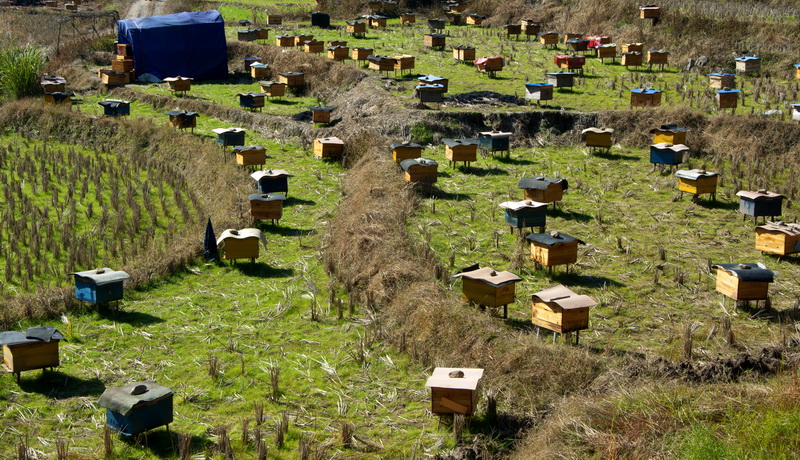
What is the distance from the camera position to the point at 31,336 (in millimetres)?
13438

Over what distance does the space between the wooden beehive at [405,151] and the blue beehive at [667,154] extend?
6.53m

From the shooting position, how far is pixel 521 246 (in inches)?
760

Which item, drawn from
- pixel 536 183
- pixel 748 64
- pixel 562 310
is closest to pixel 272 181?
pixel 536 183

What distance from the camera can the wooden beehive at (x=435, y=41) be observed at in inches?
1661

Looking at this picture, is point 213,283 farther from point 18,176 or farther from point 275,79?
point 275,79

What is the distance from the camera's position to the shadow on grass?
1341cm

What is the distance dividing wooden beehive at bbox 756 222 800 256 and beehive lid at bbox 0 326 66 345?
46.4 ft

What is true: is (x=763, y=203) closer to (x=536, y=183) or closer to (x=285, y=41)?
(x=536, y=183)

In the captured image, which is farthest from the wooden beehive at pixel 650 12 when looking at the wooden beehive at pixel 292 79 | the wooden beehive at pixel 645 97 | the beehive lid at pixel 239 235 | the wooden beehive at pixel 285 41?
the beehive lid at pixel 239 235

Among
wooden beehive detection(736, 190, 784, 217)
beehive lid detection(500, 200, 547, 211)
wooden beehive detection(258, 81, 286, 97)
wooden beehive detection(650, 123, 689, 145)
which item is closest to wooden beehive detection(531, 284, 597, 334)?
beehive lid detection(500, 200, 547, 211)

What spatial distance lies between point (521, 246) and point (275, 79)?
930 inches

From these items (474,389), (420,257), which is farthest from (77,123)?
(474,389)

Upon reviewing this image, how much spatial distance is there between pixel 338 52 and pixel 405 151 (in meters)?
16.6

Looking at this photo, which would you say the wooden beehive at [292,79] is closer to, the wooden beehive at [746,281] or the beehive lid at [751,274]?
the wooden beehive at [746,281]
